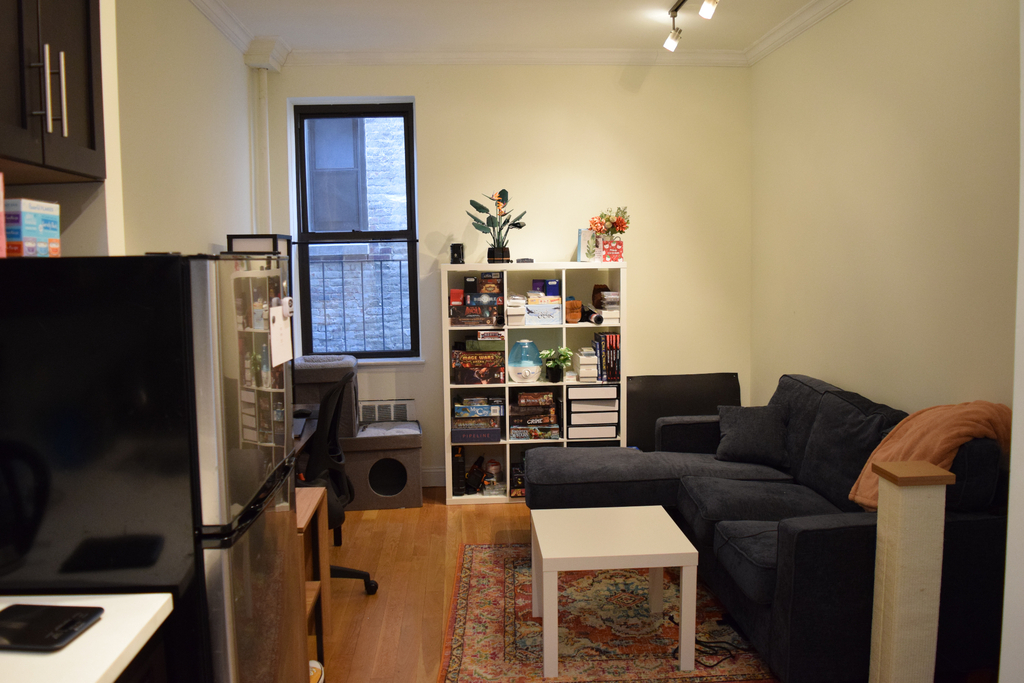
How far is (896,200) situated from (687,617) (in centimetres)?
211

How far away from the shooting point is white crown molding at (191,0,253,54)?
3531mm

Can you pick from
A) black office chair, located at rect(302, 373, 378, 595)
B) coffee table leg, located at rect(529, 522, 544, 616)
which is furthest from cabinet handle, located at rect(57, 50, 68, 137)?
coffee table leg, located at rect(529, 522, 544, 616)

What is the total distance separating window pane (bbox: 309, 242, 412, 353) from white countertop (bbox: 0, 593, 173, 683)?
3.48 m

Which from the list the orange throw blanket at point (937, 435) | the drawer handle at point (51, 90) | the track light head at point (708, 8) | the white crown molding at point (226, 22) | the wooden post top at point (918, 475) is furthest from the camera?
the white crown molding at point (226, 22)

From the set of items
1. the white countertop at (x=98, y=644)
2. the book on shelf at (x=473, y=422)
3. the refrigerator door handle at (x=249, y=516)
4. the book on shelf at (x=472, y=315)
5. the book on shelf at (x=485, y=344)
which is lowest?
the book on shelf at (x=473, y=422)

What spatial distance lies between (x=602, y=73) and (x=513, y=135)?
0.72 metres

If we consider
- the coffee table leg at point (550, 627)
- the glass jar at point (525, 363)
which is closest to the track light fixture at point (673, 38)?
the glass jar at point (525, 363)

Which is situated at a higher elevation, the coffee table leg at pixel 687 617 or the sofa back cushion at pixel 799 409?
the sofa back cushion at pixel 799 409

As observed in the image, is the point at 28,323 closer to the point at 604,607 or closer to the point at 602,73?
the point at 604,607

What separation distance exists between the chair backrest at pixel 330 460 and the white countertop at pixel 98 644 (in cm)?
173

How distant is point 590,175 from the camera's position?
456 cm

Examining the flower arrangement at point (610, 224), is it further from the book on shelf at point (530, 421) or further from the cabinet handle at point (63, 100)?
the cabinet handle at point (63, 100)

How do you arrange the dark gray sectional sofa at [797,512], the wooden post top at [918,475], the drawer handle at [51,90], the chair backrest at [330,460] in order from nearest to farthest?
the drawer handle at [51,90]
the wooden post top at [918,475]
the dark gray sectional sofa at [797,512]
the chair backrest at [330,460]

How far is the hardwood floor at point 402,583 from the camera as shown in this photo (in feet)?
8.45
